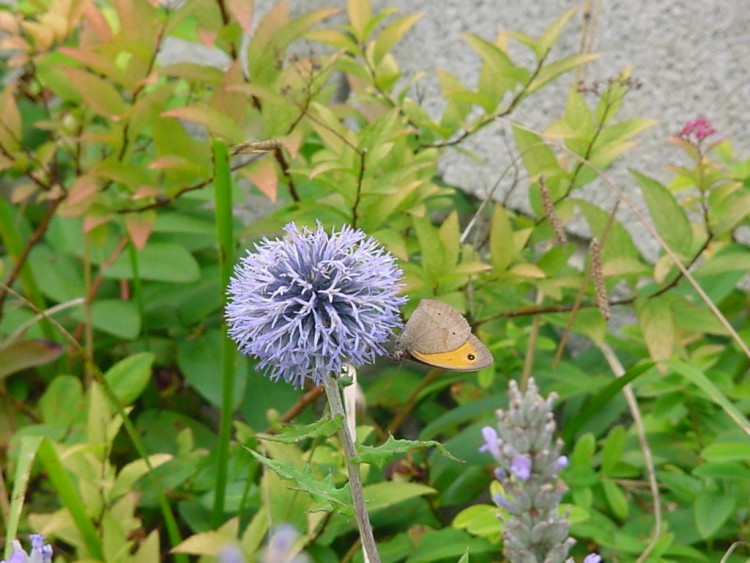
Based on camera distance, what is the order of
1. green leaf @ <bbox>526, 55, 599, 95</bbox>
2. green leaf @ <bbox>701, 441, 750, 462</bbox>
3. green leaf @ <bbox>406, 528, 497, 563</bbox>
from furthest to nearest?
green leaf @ <bbox>526, 55, 599, 95</bbox>, green leaf @ <bbox>406, 528, 497, 563</bbox>, green leaf @ <bbox>701, 441, 750, 462</bbox>

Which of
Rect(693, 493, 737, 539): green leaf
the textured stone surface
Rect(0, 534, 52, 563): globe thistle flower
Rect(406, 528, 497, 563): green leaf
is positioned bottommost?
Rect(0, 534, 52, 563): globe thistle flower

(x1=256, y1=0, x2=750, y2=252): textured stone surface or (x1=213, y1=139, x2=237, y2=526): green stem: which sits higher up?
(x1=256, y1=0, x2=750, y2=252): textured stone surface

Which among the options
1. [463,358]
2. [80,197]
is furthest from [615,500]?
[80,197]

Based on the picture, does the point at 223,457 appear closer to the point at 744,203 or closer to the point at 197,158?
the point at 197,158

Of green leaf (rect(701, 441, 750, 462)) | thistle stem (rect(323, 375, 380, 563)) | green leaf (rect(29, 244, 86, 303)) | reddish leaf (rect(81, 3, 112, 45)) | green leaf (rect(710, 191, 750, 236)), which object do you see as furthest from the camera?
green leaf (rect(29, 244, 86, 303))

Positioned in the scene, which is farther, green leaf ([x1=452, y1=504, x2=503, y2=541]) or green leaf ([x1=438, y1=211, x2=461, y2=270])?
green leaf ([x1=438, y1=211, x2=461, y2=270])

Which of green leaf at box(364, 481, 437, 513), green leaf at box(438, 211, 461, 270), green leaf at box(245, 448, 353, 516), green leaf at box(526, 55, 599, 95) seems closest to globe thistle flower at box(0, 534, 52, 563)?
green leaf at box(245, 448, 353, 516)

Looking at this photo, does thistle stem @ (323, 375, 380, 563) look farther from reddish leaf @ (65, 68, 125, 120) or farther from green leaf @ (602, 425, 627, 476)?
reddish leaf @ (65, 68, 125, 120)

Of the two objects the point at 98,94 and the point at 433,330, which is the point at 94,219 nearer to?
the point at 98,94

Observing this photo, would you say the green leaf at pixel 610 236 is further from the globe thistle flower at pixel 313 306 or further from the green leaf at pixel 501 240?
the globe thistle flower at pixel 313 306
